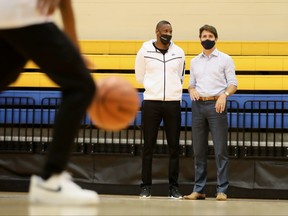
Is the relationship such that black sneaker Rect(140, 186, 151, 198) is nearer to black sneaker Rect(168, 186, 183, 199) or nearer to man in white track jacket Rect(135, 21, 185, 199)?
man in white track jacket Rect(135, 21, 185, 199)

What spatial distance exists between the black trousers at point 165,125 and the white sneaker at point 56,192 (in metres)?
3.86

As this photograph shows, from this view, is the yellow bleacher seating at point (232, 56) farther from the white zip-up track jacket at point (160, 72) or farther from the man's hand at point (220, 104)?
the man's hand at point (220, 104)

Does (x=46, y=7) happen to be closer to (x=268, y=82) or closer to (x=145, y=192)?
(x=145, y=192)

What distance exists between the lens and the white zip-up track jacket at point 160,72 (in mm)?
6470

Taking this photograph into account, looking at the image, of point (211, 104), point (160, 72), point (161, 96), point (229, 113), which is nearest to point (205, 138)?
point (211, 104)

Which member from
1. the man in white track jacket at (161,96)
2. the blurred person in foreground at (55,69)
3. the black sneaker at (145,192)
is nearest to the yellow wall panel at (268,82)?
the man in white track jacket at (161,96)

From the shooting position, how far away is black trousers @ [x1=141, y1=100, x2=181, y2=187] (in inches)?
254

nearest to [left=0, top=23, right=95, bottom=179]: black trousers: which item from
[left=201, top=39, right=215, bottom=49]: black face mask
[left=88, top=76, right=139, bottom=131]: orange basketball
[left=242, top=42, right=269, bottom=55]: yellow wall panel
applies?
[left=88, top=76, right=139, bottom=131]: orange basketball

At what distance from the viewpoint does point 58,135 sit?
8.38 feet

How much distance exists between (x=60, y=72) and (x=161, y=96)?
3968mm

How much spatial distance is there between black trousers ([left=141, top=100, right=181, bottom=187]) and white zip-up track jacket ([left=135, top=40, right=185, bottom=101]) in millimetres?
77

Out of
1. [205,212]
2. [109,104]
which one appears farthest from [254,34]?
[109,104]

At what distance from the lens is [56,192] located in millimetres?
2566

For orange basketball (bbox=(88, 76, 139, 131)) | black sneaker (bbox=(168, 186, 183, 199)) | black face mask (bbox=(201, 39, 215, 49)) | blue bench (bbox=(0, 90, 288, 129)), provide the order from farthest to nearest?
blue bench (bbox=(0, 90, 288, 129)), black face mask (bbox=(201, 39, 215, 49)), black sneaker (bbox=(168, 186, 183, 199)), orange basketball (bbox=(88, 76, 139, 131))
